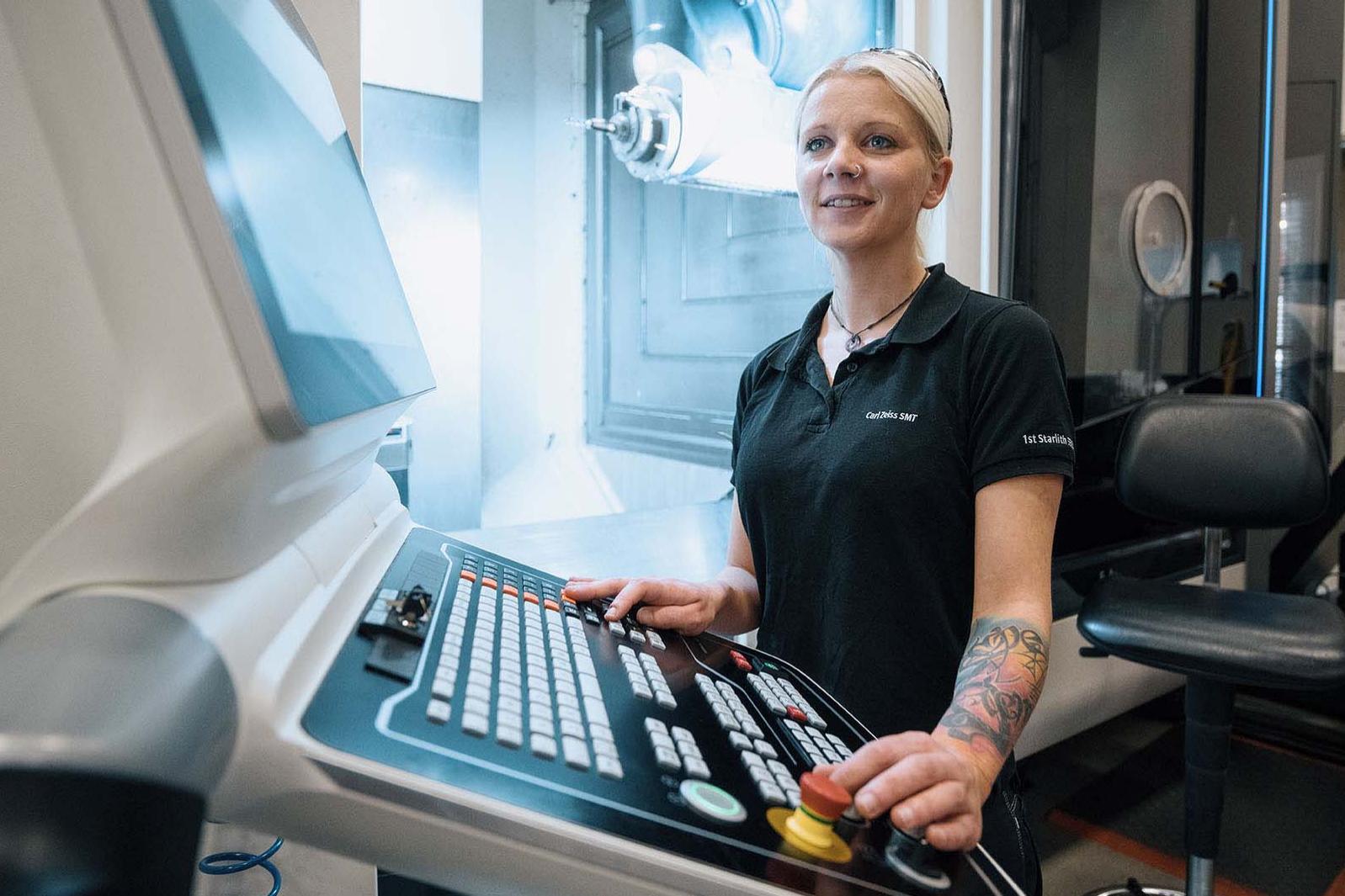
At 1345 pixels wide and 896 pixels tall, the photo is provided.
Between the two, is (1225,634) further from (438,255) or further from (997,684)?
(438,255)

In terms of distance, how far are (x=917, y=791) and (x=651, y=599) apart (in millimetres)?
348

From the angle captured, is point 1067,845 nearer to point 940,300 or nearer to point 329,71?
point 940,300

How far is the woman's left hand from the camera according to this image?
0.45 m

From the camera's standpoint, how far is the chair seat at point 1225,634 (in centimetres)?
165

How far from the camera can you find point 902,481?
1.03 meters

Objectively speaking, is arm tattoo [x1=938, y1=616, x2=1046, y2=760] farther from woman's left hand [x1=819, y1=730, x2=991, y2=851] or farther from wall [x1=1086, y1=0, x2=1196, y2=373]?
wall [x1=1086, y1=0, x2=1196, y2=373]

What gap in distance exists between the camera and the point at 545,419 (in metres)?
2.07

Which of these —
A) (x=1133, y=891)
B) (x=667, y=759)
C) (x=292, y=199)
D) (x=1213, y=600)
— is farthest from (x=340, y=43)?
(x=1133, y=891)

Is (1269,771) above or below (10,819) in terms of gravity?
below

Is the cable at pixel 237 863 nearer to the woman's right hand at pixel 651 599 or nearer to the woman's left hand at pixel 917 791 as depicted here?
the woman's right hand at pixel 651 599

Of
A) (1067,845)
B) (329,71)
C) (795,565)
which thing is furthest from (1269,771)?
(329,71)

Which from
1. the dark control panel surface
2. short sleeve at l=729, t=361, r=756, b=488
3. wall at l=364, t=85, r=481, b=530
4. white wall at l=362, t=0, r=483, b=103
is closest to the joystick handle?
the dark control panel surface

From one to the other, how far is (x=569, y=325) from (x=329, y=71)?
3.92ft

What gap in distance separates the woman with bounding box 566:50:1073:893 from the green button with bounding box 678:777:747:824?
0.44 metres
